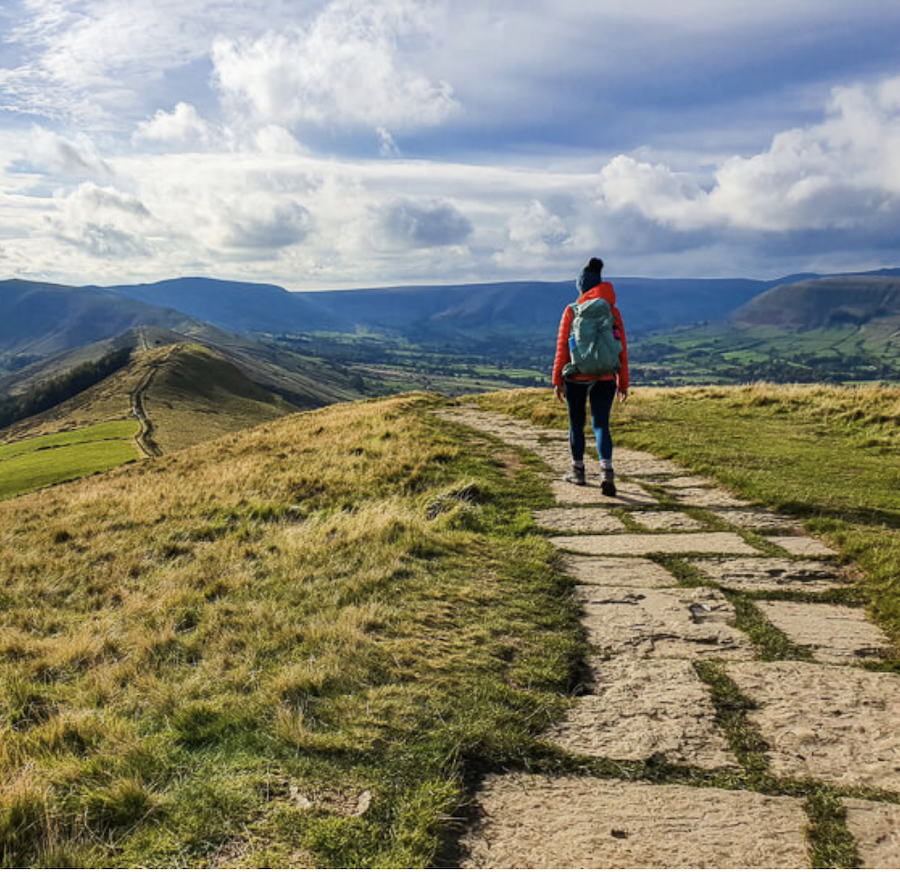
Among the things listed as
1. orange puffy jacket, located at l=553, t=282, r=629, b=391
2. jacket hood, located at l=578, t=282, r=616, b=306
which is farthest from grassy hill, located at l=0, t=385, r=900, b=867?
jacket hood, located at l=578, t=282, r=616, b=306

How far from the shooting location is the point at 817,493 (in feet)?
29.6

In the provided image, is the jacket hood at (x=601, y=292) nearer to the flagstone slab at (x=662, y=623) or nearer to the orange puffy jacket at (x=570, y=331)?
the orange puffy jacket at (x=570, y=331)

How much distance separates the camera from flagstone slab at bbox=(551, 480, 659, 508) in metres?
9.17

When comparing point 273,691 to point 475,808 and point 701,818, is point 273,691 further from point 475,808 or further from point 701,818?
point 701,818

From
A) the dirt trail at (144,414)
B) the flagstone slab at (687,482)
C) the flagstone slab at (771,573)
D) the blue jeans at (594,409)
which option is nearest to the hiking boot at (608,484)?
the blue jeans at (594,409)

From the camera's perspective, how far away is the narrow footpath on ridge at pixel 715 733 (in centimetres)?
276

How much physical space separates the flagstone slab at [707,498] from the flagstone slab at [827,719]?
185 inches

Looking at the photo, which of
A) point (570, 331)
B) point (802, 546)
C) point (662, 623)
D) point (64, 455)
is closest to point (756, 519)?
point (802, 546)

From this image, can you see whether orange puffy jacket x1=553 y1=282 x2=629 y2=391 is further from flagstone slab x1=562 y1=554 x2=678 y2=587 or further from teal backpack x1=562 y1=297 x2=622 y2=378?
flagstone slab x1=562 y1=554 x2=678 y2=587

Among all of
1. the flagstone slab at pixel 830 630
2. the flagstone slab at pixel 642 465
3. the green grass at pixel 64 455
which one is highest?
the flagstone slab at pixel 642 465

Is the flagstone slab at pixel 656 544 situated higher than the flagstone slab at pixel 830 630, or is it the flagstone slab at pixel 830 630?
the flagstone slab at pixel 656 544

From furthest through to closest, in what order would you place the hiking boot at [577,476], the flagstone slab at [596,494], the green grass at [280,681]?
the hiking boot at [577,476] → the flagstone slab at [596,494] → the green grass at [280,681]

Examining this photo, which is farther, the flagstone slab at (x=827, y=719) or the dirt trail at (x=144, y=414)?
the dirt trail at (x=144, y=414)

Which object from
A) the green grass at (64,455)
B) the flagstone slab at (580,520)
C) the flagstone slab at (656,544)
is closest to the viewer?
the flagstone slab at (656,544)
